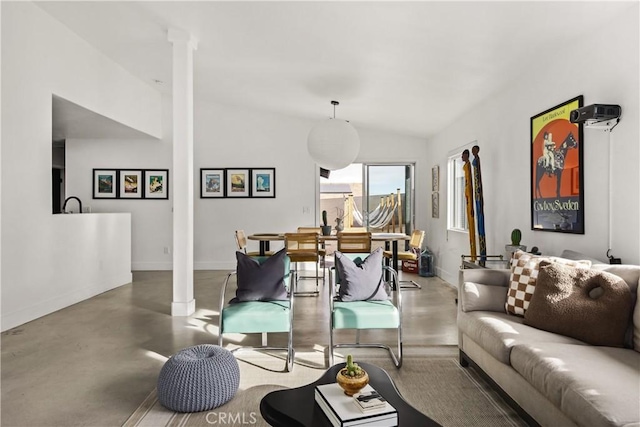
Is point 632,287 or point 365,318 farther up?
point 632,287

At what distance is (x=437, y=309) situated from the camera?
487 cm

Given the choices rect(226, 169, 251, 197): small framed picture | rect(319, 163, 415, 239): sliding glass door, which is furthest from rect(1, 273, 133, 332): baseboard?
rect(319, 163, 415, 239): sliding glass door

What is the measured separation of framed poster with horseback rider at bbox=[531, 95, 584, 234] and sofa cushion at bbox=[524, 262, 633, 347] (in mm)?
1004

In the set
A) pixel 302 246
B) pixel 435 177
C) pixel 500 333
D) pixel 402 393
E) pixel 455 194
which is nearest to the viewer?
pixel 500 333

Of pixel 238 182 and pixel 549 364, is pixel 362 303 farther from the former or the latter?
pixel 238 182

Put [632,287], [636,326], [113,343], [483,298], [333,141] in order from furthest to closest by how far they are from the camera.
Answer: [333,141] → [113,343] → [483,298] → [632,287] → [636,326]

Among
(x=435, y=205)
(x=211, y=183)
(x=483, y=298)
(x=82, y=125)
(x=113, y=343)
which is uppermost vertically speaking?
(x=82, y=125)

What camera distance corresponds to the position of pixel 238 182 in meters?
8.25

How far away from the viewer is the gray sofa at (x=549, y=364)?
168cm

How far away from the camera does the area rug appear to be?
2344mm

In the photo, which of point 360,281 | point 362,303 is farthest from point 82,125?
point 362,303

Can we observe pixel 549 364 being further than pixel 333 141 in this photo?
No

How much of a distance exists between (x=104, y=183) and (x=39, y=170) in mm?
3491

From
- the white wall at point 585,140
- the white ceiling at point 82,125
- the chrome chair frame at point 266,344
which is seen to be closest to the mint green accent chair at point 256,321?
the chrome chair frame at point 266,344
